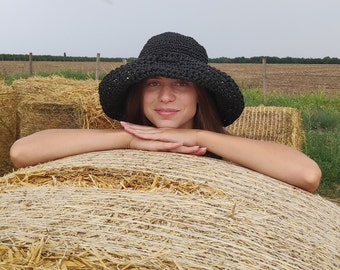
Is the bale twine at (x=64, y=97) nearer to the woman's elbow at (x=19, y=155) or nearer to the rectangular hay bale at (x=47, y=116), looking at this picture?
the rectangular hay bale at (x=47, y=116)

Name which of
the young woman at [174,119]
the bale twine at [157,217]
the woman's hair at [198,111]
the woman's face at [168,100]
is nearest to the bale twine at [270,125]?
the woman's hair at [198,111]

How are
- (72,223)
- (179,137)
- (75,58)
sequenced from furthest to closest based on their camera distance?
1. (75,58)
2. (179,137)
3. (72,223)

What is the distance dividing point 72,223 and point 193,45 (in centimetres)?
132

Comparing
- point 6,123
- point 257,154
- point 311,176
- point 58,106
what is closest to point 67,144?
point 257,154

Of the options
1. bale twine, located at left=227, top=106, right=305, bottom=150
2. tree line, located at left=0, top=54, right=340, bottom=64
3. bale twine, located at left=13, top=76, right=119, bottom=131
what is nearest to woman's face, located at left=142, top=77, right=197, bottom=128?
bale twine, located at left=13, top=76, right=119, bottom=131

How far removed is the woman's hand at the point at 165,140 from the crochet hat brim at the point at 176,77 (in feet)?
0.81

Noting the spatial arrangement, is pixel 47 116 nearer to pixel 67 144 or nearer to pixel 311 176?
pixel 67 144

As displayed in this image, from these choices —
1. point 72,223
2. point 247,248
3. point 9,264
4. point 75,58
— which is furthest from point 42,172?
point 75,58

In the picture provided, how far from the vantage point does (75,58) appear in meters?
55.0

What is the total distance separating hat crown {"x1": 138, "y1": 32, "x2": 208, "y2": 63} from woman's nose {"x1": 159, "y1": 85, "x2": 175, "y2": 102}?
0.15m

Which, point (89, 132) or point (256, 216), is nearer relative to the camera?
point (256, 216)

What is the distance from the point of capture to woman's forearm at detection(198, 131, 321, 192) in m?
2.47

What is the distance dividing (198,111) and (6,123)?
15.5ft

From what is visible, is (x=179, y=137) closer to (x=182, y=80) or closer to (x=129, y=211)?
(x=182, y=80)
